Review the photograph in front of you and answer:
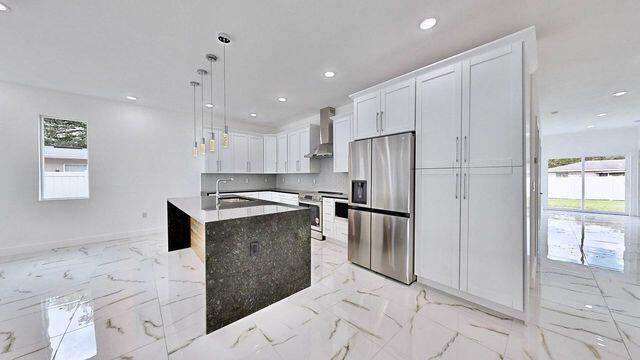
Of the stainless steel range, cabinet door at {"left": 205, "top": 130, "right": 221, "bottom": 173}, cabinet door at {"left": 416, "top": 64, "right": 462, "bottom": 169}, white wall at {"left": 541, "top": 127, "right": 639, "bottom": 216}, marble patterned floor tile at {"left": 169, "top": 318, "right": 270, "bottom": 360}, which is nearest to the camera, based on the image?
marble patterned floor tile at {"left": 169, "top": 318, "right": 270, "bottom": 360}

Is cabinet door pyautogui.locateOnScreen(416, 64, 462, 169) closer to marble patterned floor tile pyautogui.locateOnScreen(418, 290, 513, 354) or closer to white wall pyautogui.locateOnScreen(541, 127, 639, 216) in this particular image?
marble patterned floor tile pyautogui.locateOnScreen(418, 290, 513, 354)

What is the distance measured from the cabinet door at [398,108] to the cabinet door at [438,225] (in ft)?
2.06

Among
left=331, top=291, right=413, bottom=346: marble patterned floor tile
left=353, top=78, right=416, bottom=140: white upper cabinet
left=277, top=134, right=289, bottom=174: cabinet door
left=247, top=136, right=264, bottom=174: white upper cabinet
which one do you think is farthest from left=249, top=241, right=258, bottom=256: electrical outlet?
left=247, top=136, right=264, bottom=174: white upper cabinet

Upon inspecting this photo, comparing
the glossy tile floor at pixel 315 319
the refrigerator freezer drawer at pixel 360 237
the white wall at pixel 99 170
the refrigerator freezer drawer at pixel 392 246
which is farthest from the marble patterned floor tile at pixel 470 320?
the white wall at pixel 99 170

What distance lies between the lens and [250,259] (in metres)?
1.94

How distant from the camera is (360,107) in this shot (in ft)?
10.9

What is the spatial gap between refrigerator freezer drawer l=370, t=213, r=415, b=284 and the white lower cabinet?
11 centimetres

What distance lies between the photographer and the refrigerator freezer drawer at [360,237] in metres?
3.14

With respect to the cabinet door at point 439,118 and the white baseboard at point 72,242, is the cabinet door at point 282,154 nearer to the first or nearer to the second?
the white baseboard at point 72,242

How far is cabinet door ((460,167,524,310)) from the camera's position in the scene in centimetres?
203

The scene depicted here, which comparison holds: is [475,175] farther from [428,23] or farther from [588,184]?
[588,184]

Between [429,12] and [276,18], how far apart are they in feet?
4.41

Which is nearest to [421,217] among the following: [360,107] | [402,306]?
[402,306]

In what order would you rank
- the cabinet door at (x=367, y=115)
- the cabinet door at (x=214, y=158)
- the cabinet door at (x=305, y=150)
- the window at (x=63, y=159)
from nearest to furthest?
1. the cabinet door at (x=367, y=115)
2. the window at (x=63, y=159)
3. the cabinet door at (x=305, y=150)
4. the cabinet door at (x=214, y=158)
